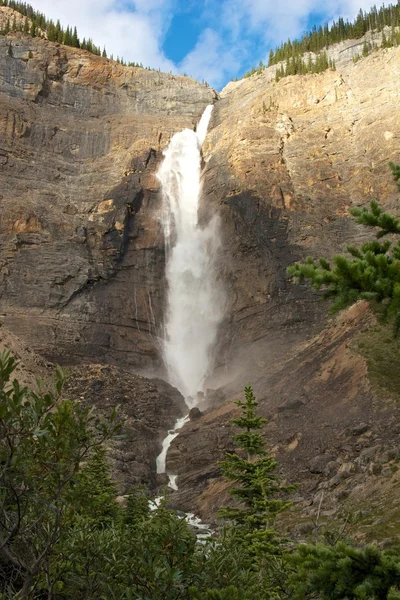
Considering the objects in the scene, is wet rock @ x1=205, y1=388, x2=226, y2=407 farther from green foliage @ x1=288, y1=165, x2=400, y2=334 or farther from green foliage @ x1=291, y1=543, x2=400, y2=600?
green foliage @ x1=291, y1=543, x2=400, y2=600

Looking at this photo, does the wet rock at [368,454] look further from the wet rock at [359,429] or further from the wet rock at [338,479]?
the wet rock at [359,429]

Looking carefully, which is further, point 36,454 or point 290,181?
point 290,181

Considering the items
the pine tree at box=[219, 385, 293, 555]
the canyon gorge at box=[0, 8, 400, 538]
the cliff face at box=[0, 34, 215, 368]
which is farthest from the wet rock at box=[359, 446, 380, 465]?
the cliff face at box=[0, 34, 215, 368]

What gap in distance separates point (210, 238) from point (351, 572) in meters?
57.9

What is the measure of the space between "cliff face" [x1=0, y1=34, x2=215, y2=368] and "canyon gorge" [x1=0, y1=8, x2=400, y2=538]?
0.66 feet

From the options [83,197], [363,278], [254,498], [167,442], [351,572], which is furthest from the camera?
[83,197]

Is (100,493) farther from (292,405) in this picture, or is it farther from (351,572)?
(292,405)

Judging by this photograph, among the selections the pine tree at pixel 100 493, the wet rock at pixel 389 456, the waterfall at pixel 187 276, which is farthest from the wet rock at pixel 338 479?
the waterfall at pixel 187 276

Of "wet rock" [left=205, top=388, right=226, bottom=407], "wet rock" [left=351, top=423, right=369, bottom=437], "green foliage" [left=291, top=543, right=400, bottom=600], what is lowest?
"green foliage" [left=291, top=543, right=400, bottom=600]

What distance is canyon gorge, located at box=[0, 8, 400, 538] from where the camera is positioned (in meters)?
33.2

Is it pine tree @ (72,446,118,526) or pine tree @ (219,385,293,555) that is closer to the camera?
pine tree @ (219,385,293,555)

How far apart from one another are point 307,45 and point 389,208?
43.0 metres

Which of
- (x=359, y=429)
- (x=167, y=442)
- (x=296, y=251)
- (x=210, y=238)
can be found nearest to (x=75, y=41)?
(x=210, y=238)

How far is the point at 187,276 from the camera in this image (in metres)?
60.6
